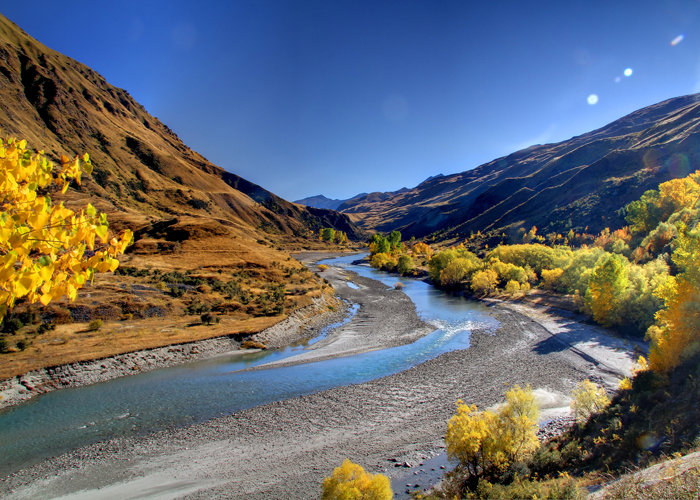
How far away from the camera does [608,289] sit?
4209 cm

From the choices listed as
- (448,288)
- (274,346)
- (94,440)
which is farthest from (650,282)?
(94,440)

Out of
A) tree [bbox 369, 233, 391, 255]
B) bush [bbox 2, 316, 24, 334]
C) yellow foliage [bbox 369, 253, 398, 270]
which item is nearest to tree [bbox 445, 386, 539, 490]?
bush [bbox 2, 316, 24, 334]

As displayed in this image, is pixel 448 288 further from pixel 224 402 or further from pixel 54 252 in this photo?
pixel 54 252

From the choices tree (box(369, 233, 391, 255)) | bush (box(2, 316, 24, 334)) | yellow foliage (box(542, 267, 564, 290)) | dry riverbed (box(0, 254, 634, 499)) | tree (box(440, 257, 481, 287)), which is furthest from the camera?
tree (box(369, 233, 391, 255))

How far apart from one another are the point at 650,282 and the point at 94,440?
193ft

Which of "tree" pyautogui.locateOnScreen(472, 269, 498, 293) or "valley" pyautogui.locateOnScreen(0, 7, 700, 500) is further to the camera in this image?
"tree" pyautogui.locateOnScreen(472, 269, 498, 293)

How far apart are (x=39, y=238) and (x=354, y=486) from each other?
13369 mm

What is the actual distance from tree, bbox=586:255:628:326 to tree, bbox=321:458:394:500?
1682 inches

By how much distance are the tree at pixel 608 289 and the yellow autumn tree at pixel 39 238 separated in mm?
52156

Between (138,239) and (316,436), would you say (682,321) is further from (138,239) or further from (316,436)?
(138,239)

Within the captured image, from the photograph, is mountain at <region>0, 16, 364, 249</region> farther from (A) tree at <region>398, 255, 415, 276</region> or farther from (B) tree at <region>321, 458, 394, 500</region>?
(B) tree at <region>321, 458, 394, 500</region>

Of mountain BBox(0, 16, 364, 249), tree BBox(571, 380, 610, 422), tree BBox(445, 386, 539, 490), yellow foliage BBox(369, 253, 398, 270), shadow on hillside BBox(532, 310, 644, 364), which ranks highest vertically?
mountain BBox(0, 16, 364, 249)

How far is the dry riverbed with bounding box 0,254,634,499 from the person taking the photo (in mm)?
17766

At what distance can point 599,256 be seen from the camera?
197 feet
